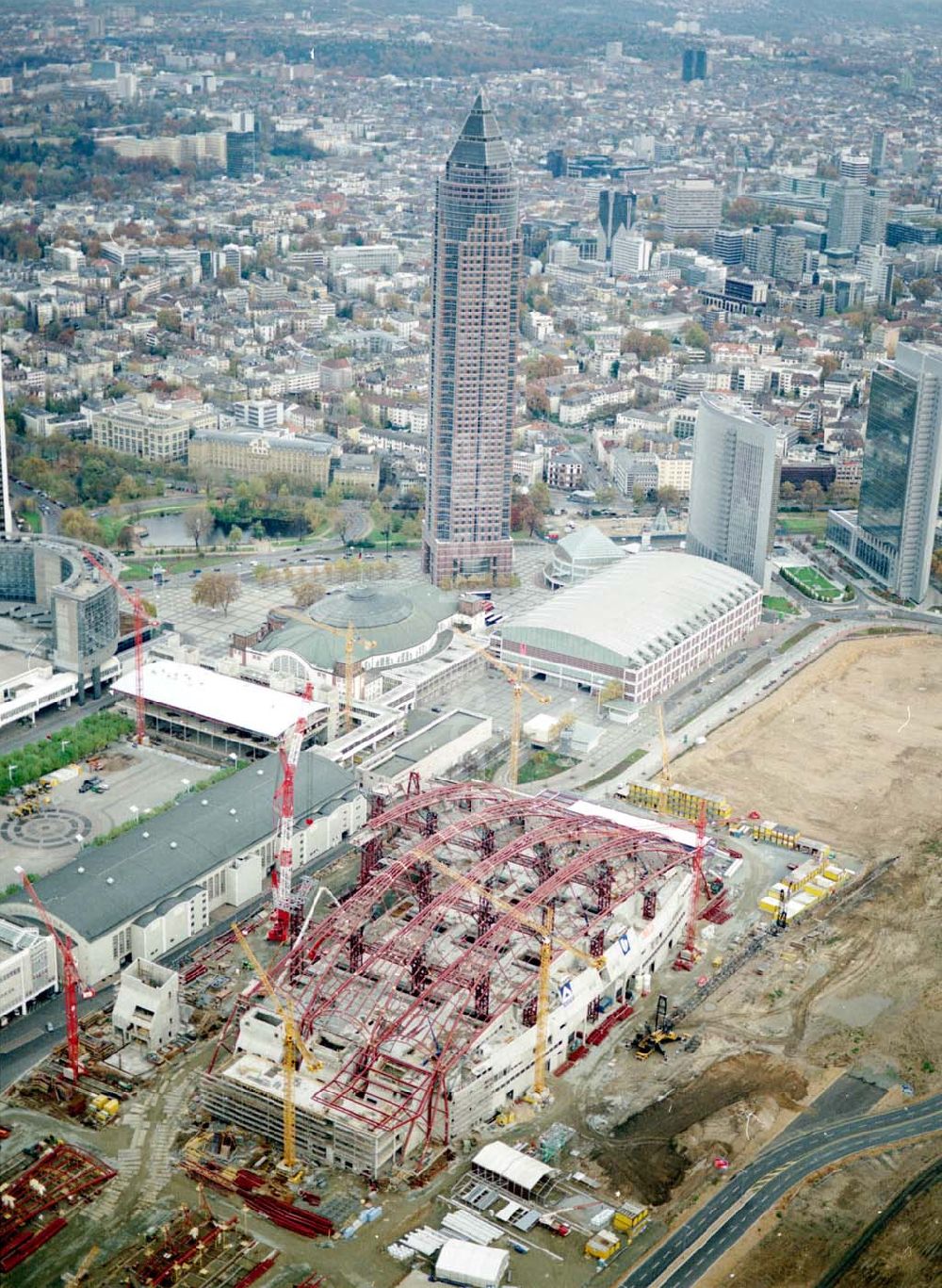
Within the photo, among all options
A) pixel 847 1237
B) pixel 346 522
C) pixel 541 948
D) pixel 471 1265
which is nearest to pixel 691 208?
pixel 346 522

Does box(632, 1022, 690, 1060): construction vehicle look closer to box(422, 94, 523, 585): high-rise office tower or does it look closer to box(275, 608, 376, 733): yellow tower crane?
box(275, 608, 376, 733): yellow tower crane

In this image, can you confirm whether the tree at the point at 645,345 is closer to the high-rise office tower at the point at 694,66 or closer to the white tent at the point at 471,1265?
the white tent at the point at 471,1265

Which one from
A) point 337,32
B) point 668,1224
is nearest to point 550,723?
point 668,1224

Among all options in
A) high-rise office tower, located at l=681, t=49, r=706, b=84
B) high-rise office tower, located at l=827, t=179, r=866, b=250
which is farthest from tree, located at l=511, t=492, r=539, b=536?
high-rise office tower, located at l=681, t=49, r=706, b=84

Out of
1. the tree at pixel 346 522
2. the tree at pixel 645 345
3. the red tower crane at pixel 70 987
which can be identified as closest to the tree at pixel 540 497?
the tree at pixel 346 522

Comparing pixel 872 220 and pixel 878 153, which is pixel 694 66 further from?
pixel 872 220
